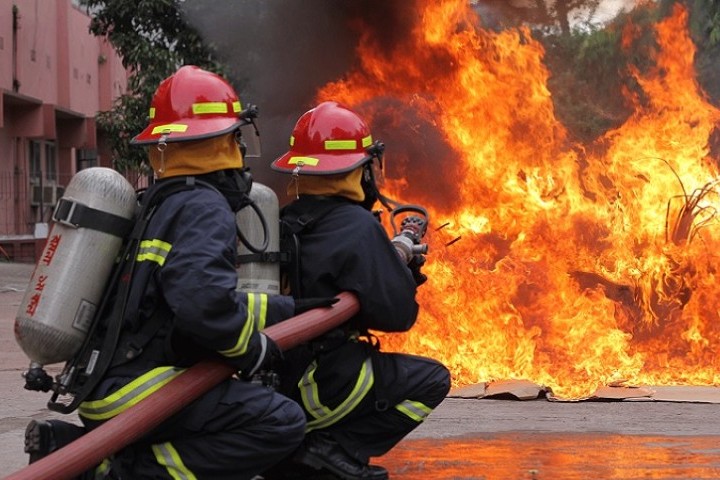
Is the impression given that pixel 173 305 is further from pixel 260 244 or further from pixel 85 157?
pixel 85 157

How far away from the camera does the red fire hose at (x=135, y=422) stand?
2967 mm

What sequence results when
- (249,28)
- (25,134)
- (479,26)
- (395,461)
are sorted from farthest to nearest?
(25,134)
(249,28)
(479,26)
(395,461)

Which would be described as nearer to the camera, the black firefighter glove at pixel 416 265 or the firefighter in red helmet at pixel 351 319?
the firefighter in red helmet at pixel 351 319

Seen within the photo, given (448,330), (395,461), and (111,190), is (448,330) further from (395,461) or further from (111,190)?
(111,190)

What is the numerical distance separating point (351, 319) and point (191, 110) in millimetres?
1131

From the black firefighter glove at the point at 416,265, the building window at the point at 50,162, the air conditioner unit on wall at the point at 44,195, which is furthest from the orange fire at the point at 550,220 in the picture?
the building window at the point at 50,162

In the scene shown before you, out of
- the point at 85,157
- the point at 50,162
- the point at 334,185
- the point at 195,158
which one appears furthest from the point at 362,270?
the point at 85,157

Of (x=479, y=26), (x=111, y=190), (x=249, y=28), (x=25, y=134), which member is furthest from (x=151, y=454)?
(x=25, y=134)

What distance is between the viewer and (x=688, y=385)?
7441 millimetres

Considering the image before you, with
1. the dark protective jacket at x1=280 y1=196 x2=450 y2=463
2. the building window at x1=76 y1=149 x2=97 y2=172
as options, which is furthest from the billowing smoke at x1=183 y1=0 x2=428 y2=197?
the building window at x1=76 y1=149 x2=97 y2=172

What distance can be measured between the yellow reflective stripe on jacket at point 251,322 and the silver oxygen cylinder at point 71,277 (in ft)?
1.48

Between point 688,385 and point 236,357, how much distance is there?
4.89 metres

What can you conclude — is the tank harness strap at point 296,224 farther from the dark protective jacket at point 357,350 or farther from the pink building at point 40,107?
the pink building at point 40,107

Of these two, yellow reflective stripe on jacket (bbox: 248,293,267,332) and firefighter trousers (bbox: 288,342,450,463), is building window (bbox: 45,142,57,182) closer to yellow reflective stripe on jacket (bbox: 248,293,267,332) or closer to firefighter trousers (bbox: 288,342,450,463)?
firefighter trousers (bbox: 288,342,450,463)
